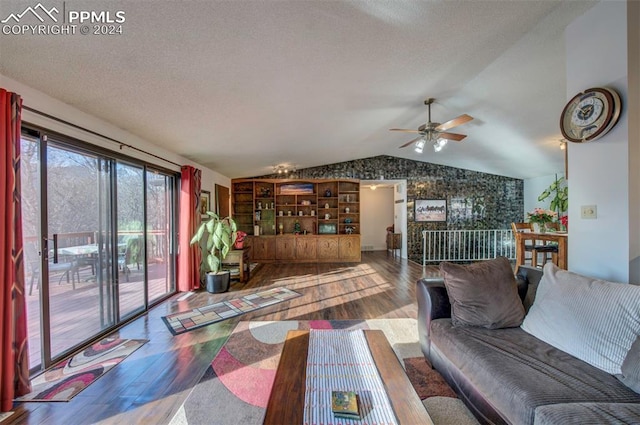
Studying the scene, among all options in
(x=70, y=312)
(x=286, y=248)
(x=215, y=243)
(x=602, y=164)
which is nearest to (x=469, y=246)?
(x=286, y=248)

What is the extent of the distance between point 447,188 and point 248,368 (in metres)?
7.23

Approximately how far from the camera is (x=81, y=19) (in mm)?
1507

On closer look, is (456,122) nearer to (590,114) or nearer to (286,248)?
(590,114)

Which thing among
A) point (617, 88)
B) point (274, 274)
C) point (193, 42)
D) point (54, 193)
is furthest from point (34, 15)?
point (274, 274)

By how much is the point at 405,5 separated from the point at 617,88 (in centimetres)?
177

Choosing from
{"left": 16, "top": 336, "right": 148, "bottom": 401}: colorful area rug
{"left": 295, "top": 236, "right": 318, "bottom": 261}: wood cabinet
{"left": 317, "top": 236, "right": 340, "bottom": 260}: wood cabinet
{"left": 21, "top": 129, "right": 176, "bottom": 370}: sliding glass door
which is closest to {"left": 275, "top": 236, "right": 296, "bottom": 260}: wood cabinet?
{"left": 295, "top": 236, "right": 318, "bottom": 261}: wood cabinet

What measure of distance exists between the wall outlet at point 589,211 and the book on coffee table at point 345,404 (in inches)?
95.6

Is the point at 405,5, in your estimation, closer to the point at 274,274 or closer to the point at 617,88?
the point at 617,88

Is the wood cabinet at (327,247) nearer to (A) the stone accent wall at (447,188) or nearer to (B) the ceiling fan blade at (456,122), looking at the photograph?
(A) the stone accent wall at (447,188)

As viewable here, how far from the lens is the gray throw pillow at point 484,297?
Result: 1.95 meters

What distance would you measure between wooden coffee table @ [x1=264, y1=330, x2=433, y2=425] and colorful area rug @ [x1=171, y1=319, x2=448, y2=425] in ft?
1.59

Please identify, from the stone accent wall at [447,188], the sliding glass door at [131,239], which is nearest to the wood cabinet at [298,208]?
the stone accent wall at [447,188]

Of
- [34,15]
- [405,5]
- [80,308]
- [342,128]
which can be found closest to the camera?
[34,15]

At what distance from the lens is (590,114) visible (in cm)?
214
